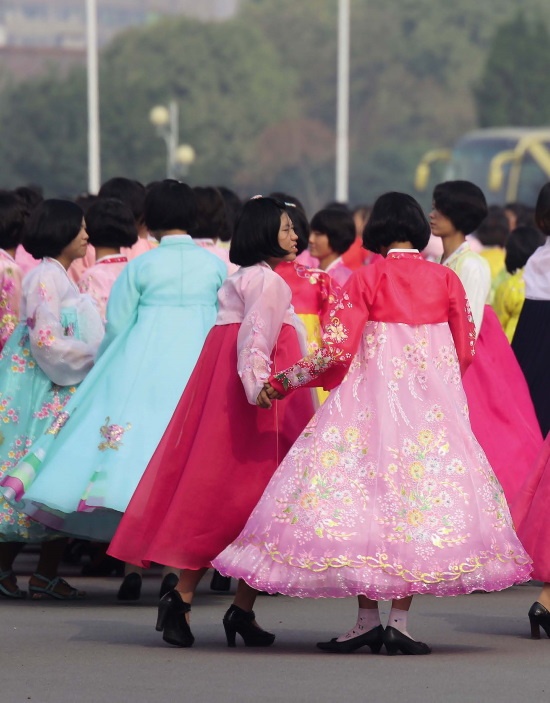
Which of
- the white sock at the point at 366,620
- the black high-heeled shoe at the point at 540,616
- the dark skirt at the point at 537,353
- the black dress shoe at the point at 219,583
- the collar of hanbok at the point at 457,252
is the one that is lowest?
the black dress shoe at the point at 219,583

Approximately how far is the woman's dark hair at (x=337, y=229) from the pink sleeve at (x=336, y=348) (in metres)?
3.84

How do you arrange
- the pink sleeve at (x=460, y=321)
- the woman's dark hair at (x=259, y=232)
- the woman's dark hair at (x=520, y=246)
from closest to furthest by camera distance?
the pink sleeve at (x=460, y=321) < the woman's dark hair at (x=259, y=232) < the woman's dark hair at (x=520, y=246)

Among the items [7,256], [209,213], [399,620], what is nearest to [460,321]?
[399,620]

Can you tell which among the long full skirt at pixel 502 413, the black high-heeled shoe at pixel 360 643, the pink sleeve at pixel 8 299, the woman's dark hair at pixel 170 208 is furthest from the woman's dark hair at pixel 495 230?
the black high-heeled shoe at pixel 360 643

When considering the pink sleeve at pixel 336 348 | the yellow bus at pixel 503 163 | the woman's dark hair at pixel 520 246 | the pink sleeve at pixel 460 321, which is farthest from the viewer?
the yellow bus at pixel 503 163

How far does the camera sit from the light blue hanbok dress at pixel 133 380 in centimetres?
754

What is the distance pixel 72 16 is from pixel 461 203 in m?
112

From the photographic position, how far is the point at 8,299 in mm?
8594

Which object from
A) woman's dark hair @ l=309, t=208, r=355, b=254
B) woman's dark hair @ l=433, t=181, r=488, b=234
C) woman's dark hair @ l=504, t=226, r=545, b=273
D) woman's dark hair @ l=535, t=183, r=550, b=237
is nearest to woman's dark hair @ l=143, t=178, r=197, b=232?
woman's dark hair @ l=433, t=181, r=488, b=234

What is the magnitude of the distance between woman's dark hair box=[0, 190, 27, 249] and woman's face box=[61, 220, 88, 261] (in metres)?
0.76

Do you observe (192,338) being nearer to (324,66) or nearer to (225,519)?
(225,519)

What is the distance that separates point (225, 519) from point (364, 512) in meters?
0.57

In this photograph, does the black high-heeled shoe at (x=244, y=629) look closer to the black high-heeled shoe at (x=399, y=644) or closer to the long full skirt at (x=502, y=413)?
the black high-heeled shoe at (x=399, y=644)

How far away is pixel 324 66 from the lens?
90812mm
